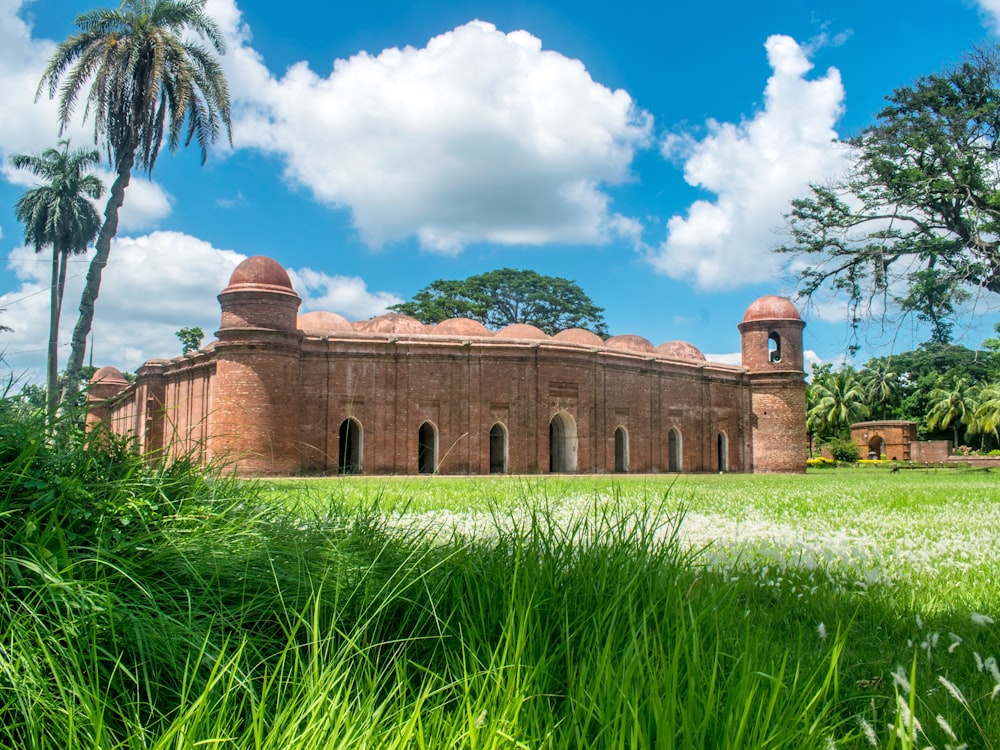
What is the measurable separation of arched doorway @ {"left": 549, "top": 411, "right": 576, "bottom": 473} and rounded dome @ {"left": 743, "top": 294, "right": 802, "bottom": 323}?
1095cm

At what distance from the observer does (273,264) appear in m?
23.4

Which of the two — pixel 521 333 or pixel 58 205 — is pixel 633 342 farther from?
pixel 58 205

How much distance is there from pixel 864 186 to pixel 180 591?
1933cm

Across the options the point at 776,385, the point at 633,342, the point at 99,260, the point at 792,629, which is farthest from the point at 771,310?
the point at 792,629

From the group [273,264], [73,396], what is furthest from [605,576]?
[273,264]

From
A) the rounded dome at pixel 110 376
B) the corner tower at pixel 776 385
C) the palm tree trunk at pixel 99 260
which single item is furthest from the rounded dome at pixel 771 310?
the rounded dome at pixel 110 376

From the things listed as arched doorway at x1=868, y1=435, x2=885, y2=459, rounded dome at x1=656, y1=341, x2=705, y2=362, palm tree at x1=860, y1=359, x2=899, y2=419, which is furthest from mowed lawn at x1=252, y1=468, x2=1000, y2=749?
palm tree at x1=860, y1=359, x2=899, y2=419

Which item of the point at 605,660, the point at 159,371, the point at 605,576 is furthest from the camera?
the point at 159,371

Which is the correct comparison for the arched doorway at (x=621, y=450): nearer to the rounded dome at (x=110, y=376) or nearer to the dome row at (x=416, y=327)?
the dome row at (x=416, y=327)

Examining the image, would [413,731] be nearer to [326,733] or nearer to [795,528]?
[326,733]

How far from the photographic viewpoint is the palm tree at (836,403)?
162 ft

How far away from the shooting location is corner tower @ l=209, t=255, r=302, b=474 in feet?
71.8

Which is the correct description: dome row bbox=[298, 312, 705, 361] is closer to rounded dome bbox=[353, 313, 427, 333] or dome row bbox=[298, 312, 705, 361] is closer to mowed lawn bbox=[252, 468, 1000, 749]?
rounded dome bbox=[353, 313, 427, 333]

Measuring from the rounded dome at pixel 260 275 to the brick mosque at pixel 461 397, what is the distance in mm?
43
